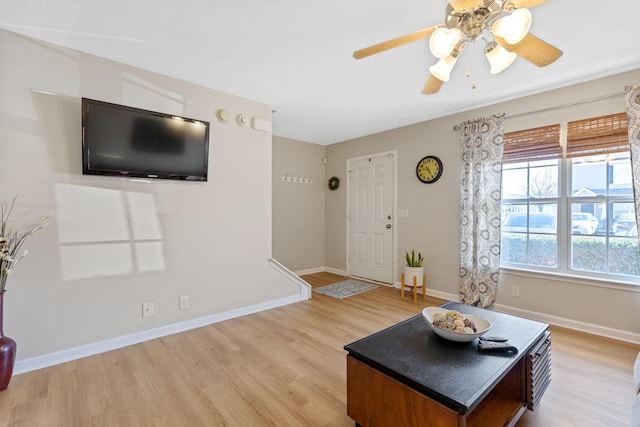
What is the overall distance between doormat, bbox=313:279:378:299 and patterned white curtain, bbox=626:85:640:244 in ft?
9.71

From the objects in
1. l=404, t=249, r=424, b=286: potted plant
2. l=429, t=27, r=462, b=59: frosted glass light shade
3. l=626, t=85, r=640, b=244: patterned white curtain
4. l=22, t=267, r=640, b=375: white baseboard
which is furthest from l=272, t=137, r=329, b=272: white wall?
l=626, t=85, r=640, b=244: patterned white curtain

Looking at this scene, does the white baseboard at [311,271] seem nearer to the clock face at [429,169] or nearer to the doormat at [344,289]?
the doormat at [344,289]

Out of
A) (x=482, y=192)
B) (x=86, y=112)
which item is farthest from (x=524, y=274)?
(x=86, y=112)

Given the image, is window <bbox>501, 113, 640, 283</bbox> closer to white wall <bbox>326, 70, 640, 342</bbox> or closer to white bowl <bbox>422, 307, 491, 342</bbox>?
white wall <bbox>326, 70, 640, 342</bbox>

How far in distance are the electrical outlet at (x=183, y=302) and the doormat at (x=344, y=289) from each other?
183cm

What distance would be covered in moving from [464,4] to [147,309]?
3163 mm

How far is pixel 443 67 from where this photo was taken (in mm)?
1729

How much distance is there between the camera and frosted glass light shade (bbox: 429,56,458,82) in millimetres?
1707

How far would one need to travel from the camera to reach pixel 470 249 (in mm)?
3488

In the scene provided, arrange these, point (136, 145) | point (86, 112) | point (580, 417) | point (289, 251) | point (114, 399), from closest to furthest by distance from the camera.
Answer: point (580, 417) → point (114, 399) → point (86, 112) → point (136, 145) → point (289, 251)

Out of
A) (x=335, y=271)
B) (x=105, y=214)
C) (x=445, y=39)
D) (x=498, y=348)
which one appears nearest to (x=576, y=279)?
(x=498, y=348)

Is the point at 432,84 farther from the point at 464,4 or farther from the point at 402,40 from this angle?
the point at 464,4

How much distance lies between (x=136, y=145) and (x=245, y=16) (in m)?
1.42

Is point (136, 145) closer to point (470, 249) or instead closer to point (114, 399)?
point (114, 399)
